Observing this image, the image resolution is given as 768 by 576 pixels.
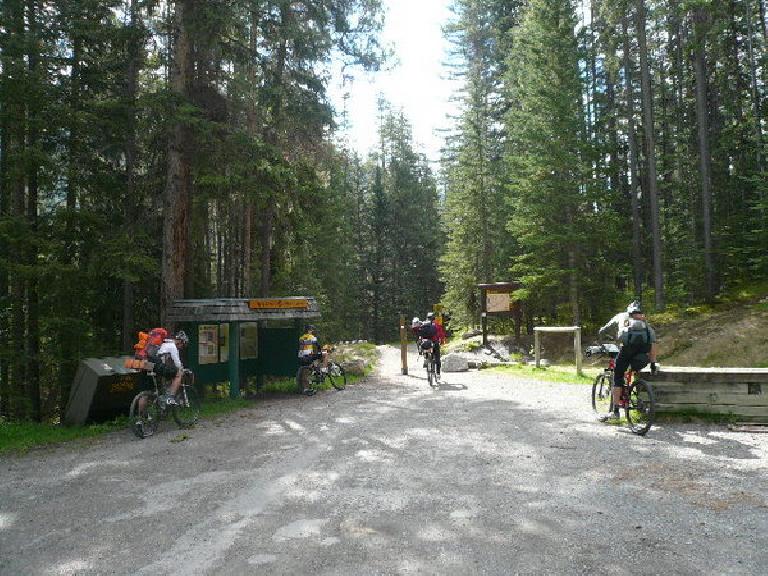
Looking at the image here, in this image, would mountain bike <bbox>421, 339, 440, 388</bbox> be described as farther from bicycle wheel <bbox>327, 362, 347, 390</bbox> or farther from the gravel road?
the gravel road

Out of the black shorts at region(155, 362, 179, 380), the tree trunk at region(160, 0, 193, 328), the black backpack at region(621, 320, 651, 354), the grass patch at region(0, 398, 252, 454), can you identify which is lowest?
the grass patch at region(0, 398, 252, 454)

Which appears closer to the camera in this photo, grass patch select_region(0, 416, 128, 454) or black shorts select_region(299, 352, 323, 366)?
grass patch select_region(0, 416, 128, 454)

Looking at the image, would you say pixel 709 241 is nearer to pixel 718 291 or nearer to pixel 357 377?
pixel 718 291

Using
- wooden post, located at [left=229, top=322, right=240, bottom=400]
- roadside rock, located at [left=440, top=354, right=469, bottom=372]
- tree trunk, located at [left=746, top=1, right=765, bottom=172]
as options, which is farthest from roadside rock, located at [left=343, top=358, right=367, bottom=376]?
tree trunk, located at [left=746, top=1, right=765, bottom=172]

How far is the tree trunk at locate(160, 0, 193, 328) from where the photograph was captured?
13586mm

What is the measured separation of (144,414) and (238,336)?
4509 millimetres

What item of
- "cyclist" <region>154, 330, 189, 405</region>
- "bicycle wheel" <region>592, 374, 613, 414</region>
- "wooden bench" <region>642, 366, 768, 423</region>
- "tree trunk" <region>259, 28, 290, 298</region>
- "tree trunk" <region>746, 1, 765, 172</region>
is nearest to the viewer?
"wooden bench" <region>642, 366, 768, 423</region>

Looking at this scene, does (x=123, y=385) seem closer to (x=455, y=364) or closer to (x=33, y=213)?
(x=33, y=213)

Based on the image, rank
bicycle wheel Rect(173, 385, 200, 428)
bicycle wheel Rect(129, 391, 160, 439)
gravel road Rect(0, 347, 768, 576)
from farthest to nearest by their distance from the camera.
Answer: bicycle wheel Rect(173, 385, 200, 428), bicycle wheel Rect(129, 391, 160, 439), gravel road Rect(0, 347, 768, 576)

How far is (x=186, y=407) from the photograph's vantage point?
10.9 m

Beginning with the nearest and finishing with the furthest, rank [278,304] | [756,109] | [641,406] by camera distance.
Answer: [641,406] → [278,304] → [756,109]

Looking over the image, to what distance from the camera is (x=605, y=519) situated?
4672 mm

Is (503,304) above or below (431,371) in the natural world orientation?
above

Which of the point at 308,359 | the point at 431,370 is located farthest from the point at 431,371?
the point at 308,359
